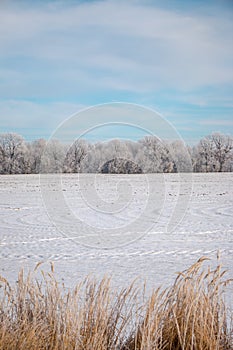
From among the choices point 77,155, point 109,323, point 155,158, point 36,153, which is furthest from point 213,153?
point 109,323

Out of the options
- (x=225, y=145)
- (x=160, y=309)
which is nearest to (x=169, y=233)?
(x=160, y=309)

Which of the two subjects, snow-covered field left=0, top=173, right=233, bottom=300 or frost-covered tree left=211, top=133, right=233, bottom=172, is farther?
frost-covered tree left=211, top=133, right=233, bottom=172

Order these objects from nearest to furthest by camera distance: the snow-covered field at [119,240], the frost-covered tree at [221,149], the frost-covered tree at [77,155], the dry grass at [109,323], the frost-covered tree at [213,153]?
the dry grass at [109,323], the snow-covered field at [119,240], the frost-covered tree at [77,155], the frost-covered tree at [213,153], the frost-covered tree at [221,149]

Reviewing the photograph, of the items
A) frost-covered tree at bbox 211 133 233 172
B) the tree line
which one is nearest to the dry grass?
the tree line

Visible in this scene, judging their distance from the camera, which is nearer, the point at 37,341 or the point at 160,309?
the point at 37,341

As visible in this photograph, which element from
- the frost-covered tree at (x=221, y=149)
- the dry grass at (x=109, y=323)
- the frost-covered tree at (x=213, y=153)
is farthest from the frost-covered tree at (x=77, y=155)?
the frost-covered tree at (x=221, y=149)

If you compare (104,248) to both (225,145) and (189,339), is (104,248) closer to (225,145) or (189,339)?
(189,339)

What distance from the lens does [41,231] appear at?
1123 centimetres

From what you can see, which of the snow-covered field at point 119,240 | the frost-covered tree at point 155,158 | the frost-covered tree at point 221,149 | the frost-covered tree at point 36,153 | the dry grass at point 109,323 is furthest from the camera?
the frost-covered tree at point 221,149

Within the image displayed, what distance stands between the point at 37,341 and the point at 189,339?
1.10 m

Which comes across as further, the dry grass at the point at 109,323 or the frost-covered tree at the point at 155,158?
the frost-covered tree at the point at 155,158

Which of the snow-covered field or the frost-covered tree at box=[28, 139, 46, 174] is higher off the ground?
the frost-covered tree at box=[28, 139, 46, 174]

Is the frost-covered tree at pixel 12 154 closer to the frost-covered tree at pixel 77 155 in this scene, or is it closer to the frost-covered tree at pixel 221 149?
the frost-covered tree at pixel 221 149

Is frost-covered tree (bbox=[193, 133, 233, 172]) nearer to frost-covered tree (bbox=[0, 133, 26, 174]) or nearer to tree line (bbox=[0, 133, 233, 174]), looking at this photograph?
frost-covered tree (bbox=[0, 133, 26, 174])
